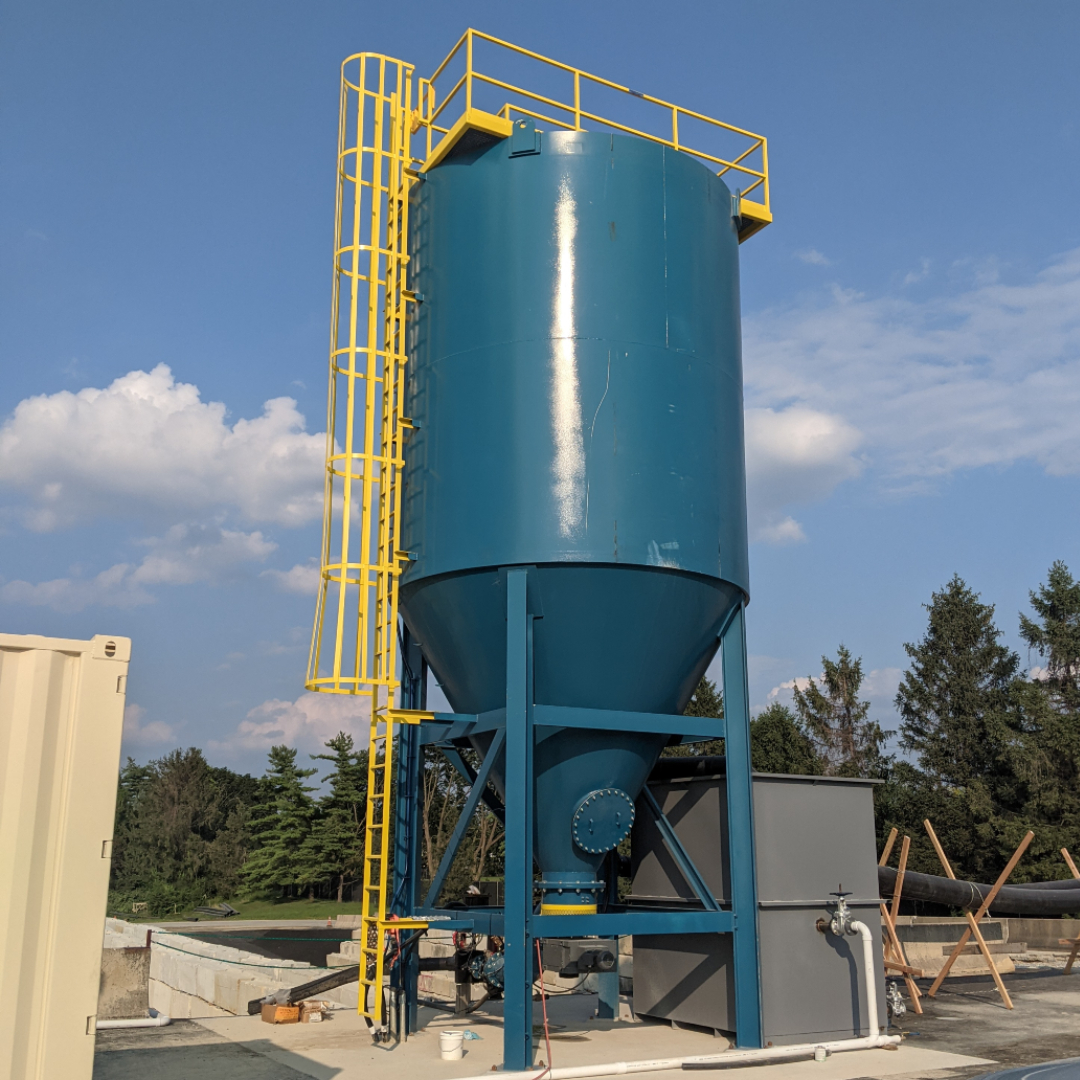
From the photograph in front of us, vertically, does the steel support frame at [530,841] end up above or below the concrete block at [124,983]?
above

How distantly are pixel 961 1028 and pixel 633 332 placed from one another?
10008 mm

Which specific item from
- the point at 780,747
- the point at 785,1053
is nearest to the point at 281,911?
the point at 780,747

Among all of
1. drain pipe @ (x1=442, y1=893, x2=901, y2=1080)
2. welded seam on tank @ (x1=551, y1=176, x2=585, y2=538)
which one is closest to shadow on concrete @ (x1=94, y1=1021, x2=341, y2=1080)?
drain pipe @ (x1=442, y1=893, x2=901, y2=1080)

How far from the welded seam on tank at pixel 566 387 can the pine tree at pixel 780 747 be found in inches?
1365

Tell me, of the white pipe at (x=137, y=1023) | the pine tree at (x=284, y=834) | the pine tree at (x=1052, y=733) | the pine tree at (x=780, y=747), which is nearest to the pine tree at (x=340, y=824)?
the pine tree at (x=284, y=834)

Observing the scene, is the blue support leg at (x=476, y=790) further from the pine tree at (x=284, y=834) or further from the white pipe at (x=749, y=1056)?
the pine tree at (x=284, y=834)

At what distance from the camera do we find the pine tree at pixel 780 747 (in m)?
45.0

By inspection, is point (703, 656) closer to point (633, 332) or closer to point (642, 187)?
point (633, 332)

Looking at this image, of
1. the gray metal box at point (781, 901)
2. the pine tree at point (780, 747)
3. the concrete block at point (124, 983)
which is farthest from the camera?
the pine tree at point (780, 747)

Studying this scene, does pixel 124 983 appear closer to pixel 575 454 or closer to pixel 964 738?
pixel 575 454

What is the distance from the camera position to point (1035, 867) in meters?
37.4

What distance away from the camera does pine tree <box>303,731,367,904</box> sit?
169 ft

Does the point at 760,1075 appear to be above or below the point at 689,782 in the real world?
below

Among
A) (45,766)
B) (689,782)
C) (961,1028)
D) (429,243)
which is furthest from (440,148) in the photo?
(961,1028)
